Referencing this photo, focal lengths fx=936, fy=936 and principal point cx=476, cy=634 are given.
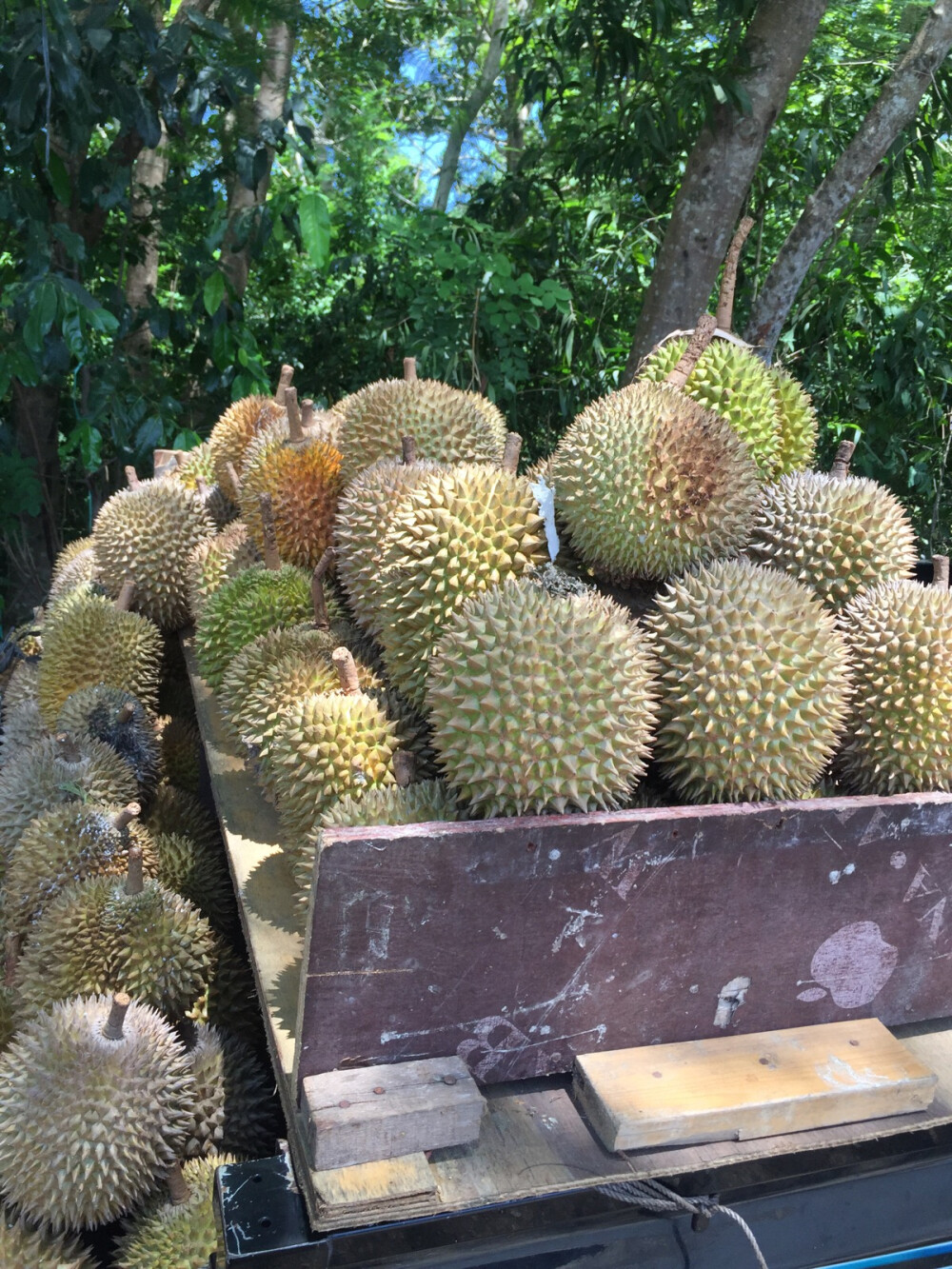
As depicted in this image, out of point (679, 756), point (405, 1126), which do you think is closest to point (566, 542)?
point (679, 756)

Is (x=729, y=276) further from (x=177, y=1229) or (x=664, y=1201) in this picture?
(x=177, y=1229)

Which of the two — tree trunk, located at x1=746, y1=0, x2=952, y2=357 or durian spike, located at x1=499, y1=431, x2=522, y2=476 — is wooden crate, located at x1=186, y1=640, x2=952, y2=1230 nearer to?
durian spike, located at x1=499, y1=431, x2=522, y2=476

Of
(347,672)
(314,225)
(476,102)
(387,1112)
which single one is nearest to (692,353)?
(347,672)

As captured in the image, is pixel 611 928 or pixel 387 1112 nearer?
pixel 387 1112

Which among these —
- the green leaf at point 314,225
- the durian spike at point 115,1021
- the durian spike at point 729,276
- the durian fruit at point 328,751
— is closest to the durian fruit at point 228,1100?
the durian spike at point 115,1021

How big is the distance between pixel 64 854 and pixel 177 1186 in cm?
64

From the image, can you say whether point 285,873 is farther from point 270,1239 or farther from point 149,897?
point 270,1239

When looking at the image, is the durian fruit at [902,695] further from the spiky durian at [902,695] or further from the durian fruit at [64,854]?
the durian fruit at [64,854]

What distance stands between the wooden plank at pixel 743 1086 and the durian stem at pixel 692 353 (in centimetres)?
101

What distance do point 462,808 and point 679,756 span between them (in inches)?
11.5

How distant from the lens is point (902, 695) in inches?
49.7

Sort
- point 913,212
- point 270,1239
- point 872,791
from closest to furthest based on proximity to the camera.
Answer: point 270,1239, point 872,791, point 913,212

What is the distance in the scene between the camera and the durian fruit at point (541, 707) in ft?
3.60

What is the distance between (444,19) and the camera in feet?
32.7
